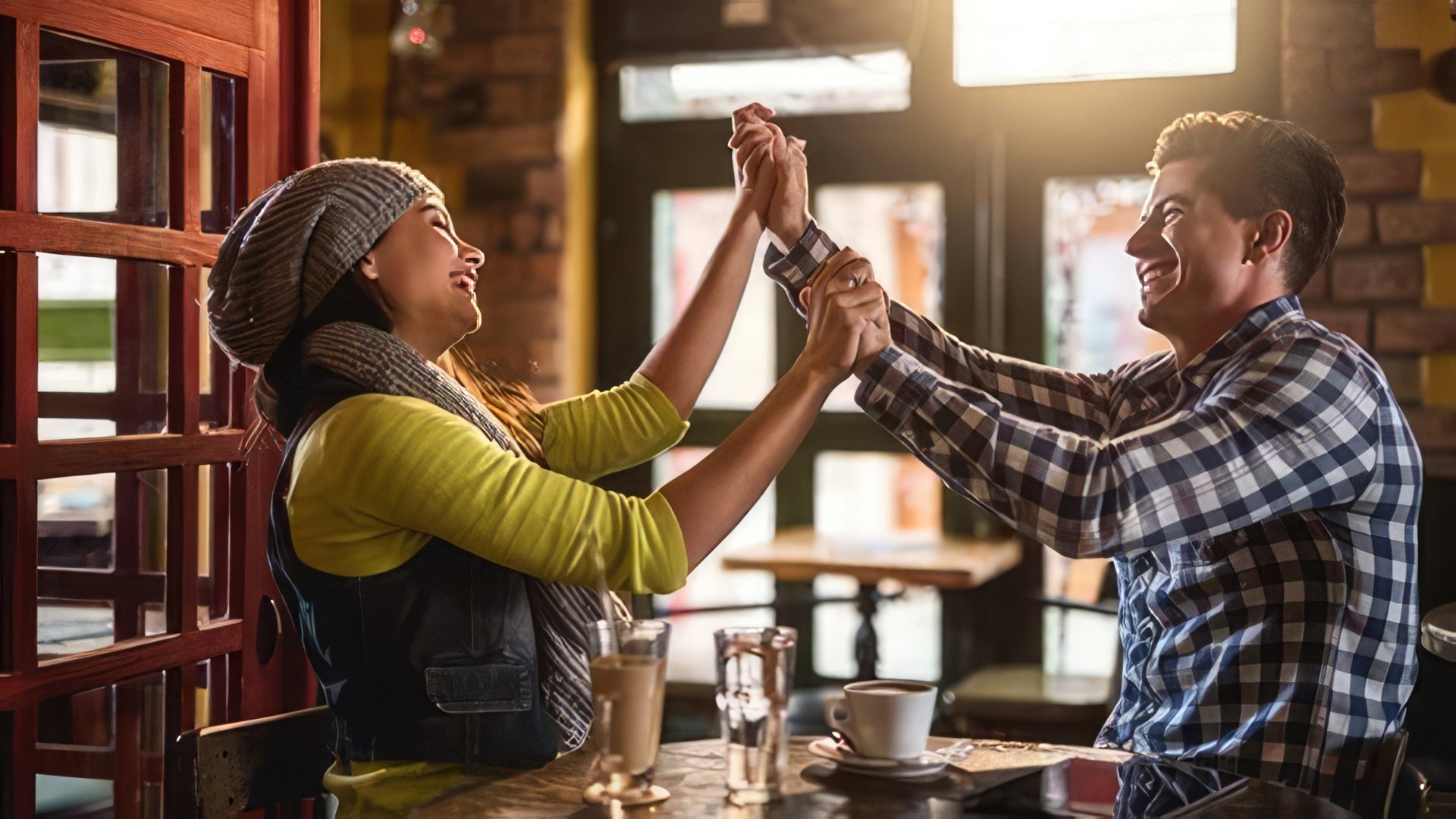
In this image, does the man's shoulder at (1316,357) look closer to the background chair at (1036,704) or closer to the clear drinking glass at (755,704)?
the clear drinking glass at (755,704)

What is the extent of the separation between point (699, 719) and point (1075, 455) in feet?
8.80

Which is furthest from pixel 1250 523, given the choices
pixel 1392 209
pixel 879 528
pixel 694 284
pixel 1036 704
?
pixel 694 284

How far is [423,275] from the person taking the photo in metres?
1.55

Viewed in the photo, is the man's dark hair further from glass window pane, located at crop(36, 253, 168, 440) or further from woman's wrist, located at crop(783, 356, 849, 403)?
glass window pane, located at crop(36, 253, 168, 440)

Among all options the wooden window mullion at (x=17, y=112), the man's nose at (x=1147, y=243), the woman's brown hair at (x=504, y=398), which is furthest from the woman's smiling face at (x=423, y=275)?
the man's nose at (x=1147, y=243)

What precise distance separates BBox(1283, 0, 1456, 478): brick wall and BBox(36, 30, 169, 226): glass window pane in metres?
2.60

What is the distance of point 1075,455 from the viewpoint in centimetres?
143

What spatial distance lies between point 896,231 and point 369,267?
265 cm

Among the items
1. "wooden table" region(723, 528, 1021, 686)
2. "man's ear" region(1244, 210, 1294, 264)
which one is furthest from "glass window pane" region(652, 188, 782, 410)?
"man's ear" region(1244, 210, 1294, 264)

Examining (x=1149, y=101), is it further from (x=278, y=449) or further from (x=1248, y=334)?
(x=278, y=449)

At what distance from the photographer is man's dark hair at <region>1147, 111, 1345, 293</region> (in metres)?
1.67

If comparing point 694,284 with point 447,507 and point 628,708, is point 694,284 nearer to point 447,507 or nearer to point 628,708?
point 447,507

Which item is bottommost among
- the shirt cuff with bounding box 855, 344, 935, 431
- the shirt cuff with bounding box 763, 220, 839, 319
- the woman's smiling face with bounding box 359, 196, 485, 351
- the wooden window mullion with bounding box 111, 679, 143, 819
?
the wooden window mullion with bounding box 111, 679, 143, 819

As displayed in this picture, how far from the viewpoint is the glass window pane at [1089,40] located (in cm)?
360
